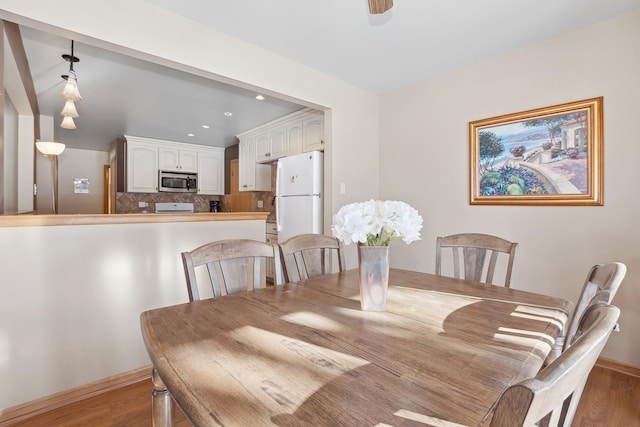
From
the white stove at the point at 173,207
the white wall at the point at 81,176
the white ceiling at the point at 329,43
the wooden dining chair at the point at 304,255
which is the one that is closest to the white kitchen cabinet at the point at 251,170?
the white ceiling at the point at 329,43

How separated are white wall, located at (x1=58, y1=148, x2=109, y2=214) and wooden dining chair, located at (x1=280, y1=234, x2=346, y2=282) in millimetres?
6670

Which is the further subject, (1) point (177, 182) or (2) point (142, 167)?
(1) point (177, 182)

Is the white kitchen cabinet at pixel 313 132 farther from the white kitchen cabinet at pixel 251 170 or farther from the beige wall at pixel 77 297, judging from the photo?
the beige wall at pixel 77 297

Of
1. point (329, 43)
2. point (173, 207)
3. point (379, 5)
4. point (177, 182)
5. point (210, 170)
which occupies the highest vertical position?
point (329, 43)

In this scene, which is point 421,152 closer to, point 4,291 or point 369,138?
point 369,138

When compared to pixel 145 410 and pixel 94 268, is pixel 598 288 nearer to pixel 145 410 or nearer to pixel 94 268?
pixel 145 410

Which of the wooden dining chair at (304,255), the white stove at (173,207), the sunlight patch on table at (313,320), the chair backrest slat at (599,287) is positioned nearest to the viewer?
the chair backrest slat at (599,287)

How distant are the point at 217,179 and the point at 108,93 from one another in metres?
2.96

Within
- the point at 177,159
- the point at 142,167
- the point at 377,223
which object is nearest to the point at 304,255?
the point at 377,223

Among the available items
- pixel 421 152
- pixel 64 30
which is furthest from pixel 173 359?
pixel 421 152

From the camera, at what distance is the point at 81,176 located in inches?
251

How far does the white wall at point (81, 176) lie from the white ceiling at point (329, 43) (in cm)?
292

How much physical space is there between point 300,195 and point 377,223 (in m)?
2.44

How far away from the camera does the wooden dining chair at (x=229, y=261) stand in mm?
1265
